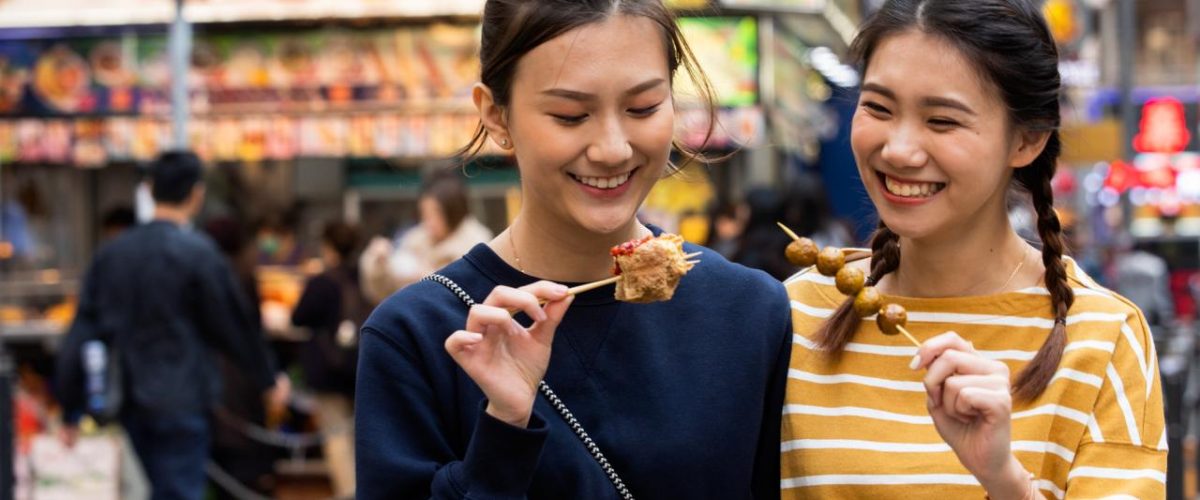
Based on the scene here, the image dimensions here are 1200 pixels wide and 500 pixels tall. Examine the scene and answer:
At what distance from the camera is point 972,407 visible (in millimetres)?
2586

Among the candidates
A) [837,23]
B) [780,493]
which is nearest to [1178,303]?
[837,23]

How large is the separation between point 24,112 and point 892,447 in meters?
10.6

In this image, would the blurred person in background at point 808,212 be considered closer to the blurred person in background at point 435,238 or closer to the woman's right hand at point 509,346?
the blurred person in background at point 435,238

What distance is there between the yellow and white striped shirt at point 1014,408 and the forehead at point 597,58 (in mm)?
706

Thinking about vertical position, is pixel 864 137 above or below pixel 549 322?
above

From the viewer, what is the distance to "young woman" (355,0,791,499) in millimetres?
2729

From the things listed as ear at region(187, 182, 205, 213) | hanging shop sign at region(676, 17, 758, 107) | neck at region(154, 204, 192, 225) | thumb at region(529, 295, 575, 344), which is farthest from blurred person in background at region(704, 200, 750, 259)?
thumb at region(529, 295, 575, 344)

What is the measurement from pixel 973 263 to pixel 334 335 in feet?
25.8

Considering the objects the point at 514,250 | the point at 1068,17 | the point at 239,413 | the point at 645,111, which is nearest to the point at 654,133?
the point at 645,111

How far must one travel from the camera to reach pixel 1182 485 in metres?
7.38

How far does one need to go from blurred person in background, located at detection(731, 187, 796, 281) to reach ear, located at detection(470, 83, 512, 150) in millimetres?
5641

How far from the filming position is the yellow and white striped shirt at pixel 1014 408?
9.45 feet

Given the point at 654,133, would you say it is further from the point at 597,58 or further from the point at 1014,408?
the point at 1014,408

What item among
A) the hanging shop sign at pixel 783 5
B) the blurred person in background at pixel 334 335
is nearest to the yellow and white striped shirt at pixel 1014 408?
the blurred person in background at pixel 334 335
